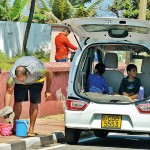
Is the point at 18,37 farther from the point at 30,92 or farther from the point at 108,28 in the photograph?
the point at 108,28

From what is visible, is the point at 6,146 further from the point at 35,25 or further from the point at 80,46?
the point at 35,25

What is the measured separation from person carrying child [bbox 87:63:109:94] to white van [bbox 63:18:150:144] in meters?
0.12

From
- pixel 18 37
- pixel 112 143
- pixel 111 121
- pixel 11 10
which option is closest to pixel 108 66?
pixel 112 143

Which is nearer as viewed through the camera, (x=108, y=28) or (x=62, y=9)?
(x=108, y=28)

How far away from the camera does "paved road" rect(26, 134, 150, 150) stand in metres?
12.9

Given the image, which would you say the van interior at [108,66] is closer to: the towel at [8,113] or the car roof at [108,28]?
the car roof at [108,28]

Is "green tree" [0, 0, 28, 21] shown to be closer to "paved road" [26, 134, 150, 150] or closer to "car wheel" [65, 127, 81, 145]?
"paved road" [26, 134, 150, 150]

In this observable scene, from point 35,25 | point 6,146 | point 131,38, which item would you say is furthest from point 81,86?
point 35,25

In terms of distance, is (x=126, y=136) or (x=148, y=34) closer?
(x=148, y=34)

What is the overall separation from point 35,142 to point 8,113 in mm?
678

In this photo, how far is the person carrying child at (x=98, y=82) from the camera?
1349 centimetres

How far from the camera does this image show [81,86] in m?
13.4

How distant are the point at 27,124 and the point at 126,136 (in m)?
2.75

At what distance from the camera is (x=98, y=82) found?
44.5 ft
